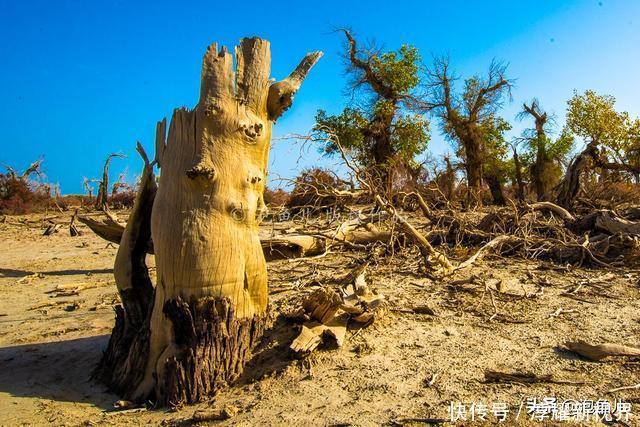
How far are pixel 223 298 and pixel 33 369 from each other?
1.97m

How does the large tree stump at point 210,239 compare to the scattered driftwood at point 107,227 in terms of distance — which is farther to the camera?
the scattered driftwood at point 107,227

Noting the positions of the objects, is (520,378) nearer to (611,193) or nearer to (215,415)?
(215,415)

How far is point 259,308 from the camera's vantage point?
3.53 metres

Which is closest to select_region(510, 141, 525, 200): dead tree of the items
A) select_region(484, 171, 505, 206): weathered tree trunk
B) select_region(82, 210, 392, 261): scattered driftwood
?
select_region(484, 171, 505, 206): weathered tree trunk

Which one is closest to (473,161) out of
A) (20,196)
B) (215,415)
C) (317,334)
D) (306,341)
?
(20,196)

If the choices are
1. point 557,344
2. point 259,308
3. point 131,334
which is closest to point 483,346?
point 557,344

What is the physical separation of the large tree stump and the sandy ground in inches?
7.9

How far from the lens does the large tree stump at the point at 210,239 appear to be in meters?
3.16

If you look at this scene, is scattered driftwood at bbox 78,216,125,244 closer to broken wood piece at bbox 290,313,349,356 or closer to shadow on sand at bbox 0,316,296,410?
shadow on sand at bbox 0,316,296,410

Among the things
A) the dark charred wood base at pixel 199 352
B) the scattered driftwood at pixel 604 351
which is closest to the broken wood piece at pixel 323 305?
the dark charred wood base at pixel 199 352

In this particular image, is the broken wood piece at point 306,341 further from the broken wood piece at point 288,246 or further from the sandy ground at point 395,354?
the broken wood piece at point 288,246

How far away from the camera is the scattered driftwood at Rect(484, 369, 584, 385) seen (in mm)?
2938

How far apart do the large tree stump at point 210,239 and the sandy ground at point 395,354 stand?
0.66ft

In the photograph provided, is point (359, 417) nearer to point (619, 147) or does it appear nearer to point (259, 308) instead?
point (259, 308)
